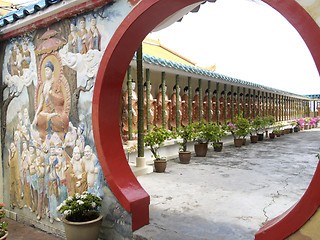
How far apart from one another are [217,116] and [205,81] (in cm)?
158

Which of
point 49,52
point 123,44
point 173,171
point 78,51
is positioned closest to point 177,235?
point 123,44

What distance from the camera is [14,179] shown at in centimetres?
450

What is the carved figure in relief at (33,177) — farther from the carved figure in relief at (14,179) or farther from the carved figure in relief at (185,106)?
the carved figure in relief at (185,106)

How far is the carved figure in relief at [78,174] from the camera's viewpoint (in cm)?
336

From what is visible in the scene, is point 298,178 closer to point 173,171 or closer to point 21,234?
point 173,171

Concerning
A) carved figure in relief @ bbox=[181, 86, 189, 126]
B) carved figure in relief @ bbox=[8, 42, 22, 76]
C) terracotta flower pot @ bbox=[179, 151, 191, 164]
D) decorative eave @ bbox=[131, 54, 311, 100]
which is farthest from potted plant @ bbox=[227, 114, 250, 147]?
carved figure in relief @ bbox=[8, 42, 22, 76]

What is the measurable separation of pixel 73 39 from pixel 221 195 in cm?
307

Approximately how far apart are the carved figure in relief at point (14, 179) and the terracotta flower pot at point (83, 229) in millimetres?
1877

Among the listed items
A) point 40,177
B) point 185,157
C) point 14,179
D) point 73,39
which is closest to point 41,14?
point 73,39

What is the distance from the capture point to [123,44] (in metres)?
3.00

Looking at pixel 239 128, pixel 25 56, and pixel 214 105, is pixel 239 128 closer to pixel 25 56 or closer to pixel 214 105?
pixel 214 105

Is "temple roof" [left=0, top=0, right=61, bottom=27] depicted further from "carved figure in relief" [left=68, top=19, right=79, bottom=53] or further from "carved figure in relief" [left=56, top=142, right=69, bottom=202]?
"carved figure in relief" [left=56, top=142, right=69, bottom=202]

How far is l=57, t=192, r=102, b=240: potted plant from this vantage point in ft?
9.62

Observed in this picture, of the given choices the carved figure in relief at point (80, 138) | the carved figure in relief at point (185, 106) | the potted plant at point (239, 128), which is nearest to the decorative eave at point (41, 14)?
the carved figure in relief at point (80, 138)
